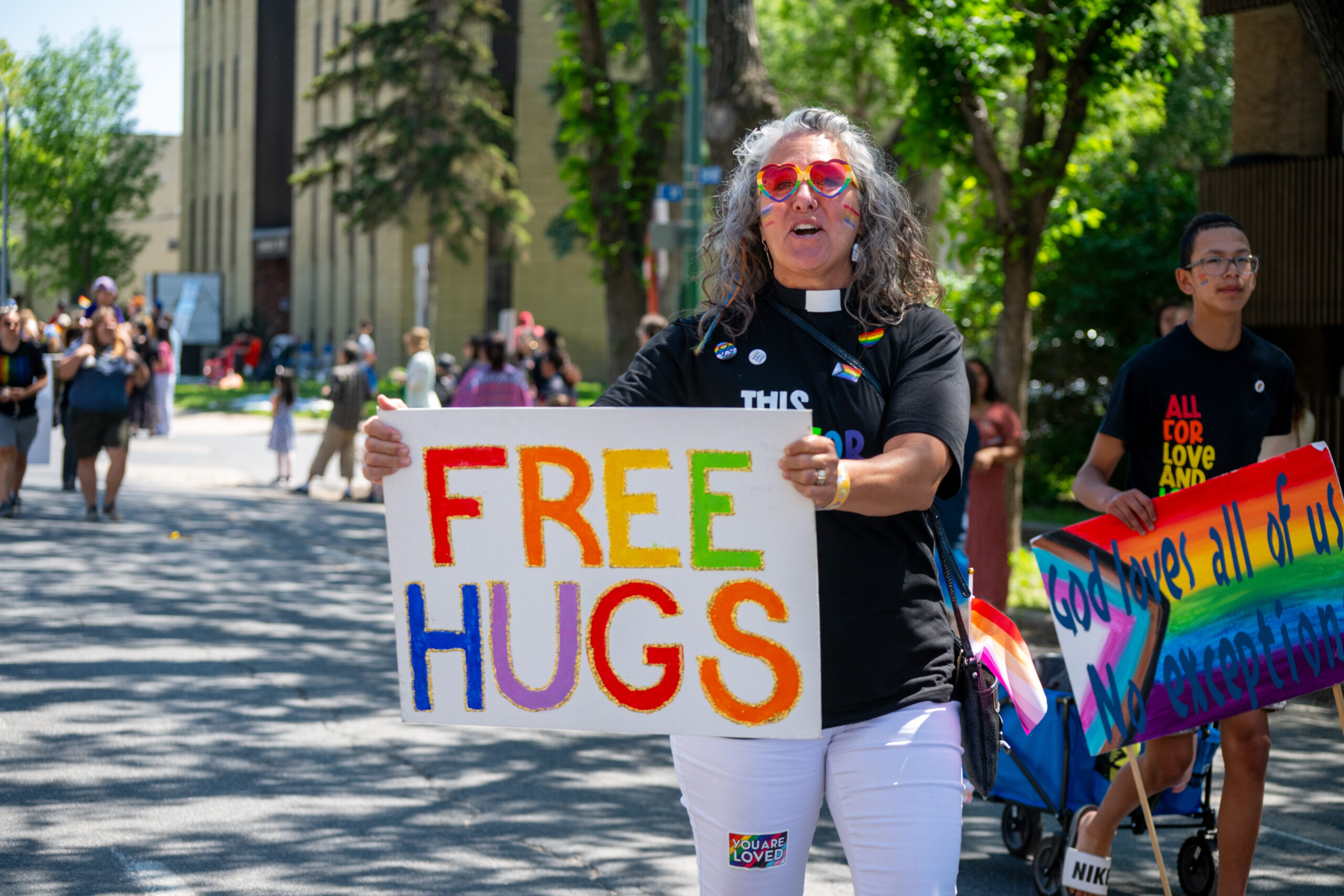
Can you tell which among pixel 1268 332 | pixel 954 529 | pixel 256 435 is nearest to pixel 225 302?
pixel 256 435

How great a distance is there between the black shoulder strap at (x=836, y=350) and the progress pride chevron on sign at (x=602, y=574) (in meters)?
0.26

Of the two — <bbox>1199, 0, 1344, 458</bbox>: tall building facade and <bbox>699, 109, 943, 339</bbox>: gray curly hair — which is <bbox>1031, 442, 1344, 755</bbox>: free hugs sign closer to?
<bbox>699, 109, 943, 339</bbox>: gray curly hair

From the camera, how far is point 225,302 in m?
59.4

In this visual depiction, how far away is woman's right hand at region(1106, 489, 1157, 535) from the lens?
4.25 metres

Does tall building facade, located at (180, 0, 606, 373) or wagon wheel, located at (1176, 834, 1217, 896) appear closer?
wagon wheel, located at (1176, 834, 1217, 896)

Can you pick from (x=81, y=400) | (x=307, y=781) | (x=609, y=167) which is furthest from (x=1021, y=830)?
(x=609, y=167)

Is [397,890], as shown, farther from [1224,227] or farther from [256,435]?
[256,435]

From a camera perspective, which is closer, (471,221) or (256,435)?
(256,435)

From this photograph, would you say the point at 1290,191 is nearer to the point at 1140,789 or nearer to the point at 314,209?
the point at 1140,789

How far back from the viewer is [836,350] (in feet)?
9.20

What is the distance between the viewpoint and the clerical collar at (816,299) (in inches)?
114

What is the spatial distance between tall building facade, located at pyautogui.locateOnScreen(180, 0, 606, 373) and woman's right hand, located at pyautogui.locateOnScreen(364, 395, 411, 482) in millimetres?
33771

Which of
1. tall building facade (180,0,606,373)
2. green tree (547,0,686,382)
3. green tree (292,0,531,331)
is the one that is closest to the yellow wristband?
green tree (547,0,686,382)

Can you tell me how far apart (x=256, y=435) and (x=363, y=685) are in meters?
19.9
